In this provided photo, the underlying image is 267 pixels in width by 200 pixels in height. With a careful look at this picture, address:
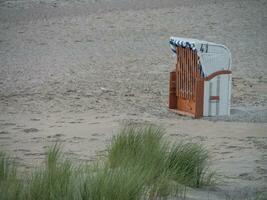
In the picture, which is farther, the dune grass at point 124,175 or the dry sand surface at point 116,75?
the dry sand surface at point 116,75

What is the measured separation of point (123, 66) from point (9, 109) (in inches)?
158

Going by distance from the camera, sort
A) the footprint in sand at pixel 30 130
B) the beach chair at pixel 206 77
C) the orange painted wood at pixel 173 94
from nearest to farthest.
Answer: the footprint in sand at pixel 30 130 < the beach chair at pixel 206 77 < the orange painted wood at pixel 173 94

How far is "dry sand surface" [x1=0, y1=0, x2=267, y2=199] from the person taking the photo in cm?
941

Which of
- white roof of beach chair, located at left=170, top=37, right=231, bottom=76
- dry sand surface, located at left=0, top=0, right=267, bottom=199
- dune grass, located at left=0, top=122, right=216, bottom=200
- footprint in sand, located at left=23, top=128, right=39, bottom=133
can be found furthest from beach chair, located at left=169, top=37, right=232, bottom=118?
dune grass, located at left=0, top=122, right=216, bottom=200

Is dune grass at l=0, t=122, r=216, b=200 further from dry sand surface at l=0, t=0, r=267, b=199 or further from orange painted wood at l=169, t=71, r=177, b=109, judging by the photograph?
orange painted wood at l=169, t=71, r=177, b=109

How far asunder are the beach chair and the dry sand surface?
0.86 feet

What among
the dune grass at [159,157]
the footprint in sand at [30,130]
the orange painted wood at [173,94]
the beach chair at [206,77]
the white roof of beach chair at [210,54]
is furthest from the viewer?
the orange painted wood at [173,94]

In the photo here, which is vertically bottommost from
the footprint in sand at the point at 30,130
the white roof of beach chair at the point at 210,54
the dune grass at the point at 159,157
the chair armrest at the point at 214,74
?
the footprint in sand at the point at 30,130

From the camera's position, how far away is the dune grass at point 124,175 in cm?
545

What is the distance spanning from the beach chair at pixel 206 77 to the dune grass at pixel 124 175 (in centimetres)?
342

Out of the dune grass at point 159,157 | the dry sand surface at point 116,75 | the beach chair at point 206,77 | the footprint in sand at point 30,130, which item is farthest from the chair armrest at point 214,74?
the dune grass at point 159,157

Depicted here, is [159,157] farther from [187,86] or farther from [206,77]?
[187,86]

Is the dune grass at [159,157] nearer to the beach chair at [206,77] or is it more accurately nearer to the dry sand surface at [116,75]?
the dry sand surface at [116,75]

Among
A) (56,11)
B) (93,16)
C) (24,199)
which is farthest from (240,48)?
(24,199)
